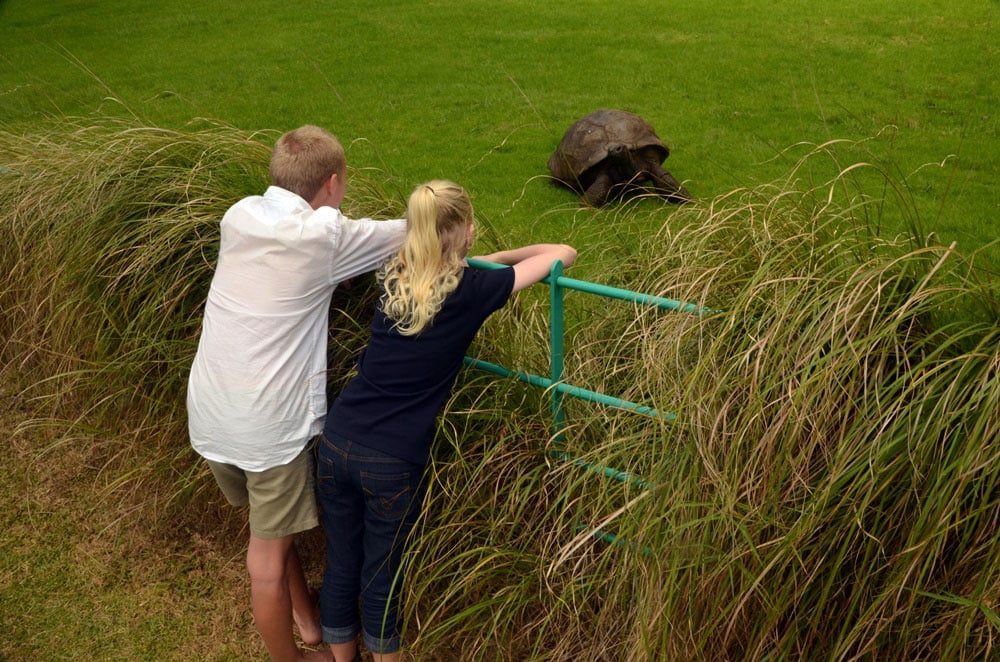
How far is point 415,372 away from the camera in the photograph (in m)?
2.53

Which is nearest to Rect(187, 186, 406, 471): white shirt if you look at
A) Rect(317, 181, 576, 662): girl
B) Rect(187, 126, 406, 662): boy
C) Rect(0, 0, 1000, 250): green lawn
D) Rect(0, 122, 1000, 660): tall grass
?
Rect(187, 126, 406, 662): boy

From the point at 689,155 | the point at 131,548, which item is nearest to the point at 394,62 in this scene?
the point at 689,155

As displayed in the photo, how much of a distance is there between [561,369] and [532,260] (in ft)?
1.13

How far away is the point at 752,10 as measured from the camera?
1019 cm

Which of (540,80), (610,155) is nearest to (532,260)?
(610,155)

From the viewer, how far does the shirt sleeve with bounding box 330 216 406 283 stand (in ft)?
8.70

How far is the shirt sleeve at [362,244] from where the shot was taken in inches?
104

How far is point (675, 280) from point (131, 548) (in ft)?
7.10

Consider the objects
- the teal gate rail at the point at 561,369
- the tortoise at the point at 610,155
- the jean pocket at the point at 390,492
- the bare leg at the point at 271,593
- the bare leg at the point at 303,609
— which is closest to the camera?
the teal gate rail at the point at 561,369

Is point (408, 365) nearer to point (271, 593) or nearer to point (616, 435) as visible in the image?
point (616, 435)

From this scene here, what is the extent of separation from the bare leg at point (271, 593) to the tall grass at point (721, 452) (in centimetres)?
38

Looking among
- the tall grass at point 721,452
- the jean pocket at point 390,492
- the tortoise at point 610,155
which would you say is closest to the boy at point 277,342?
the jean pocket at point 390,492

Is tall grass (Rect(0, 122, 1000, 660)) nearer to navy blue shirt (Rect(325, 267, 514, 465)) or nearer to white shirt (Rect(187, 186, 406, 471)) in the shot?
navy blue shirt (Rect(325, 267, 514, 465))

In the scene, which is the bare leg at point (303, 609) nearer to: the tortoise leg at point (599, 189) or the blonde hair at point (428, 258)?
the blonde hair at point (428, 258)
